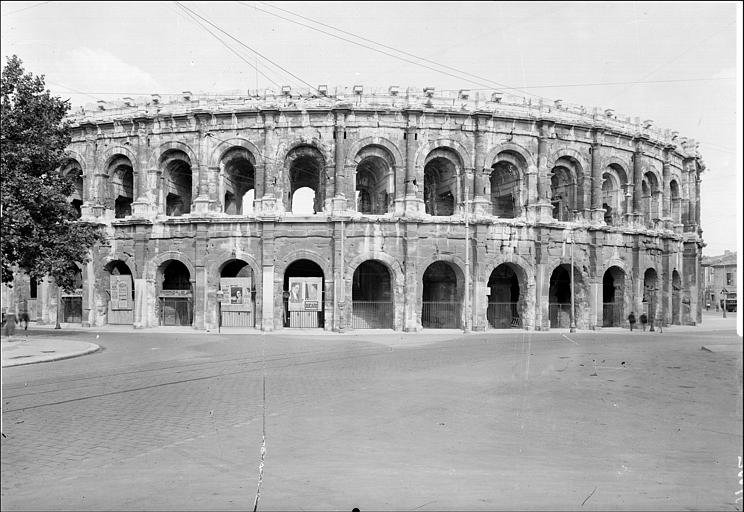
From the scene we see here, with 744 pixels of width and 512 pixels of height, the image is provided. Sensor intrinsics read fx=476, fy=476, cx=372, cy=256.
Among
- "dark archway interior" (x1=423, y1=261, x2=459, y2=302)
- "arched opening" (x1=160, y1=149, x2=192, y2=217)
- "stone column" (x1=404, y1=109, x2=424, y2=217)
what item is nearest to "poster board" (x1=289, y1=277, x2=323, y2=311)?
"stone column" (x1=404, y1=109, x2=424, y2=217)

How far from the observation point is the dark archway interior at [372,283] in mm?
23000

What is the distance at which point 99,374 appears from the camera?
9469 mm

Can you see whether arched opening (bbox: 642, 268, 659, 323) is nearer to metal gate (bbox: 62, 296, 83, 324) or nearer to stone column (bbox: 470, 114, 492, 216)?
stone column (bbox: 470, 114, 492, 216)

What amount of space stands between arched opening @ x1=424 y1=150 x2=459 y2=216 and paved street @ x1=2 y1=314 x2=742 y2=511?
11.8 meters

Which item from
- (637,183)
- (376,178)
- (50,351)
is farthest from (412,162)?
(50,351)

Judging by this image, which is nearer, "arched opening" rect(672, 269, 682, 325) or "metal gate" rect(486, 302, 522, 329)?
"metal gate" rect(486, 302, 522, 329)

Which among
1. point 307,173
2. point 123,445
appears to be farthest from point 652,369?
Result: point 307,173

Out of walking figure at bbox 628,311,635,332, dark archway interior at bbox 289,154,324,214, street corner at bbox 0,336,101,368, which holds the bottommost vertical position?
walking figure at bbox 628,311,635,332

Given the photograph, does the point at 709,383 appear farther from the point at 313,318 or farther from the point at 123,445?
the point at 313,318

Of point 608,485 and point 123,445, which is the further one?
point 123,445

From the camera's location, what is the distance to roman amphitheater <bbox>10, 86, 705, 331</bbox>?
20.1 metres

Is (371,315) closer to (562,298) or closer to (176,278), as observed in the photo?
(562,298)

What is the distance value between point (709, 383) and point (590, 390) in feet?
8.58

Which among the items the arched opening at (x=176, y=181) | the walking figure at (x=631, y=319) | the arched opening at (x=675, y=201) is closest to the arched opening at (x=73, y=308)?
the arched opening at (x=176, y=181)
